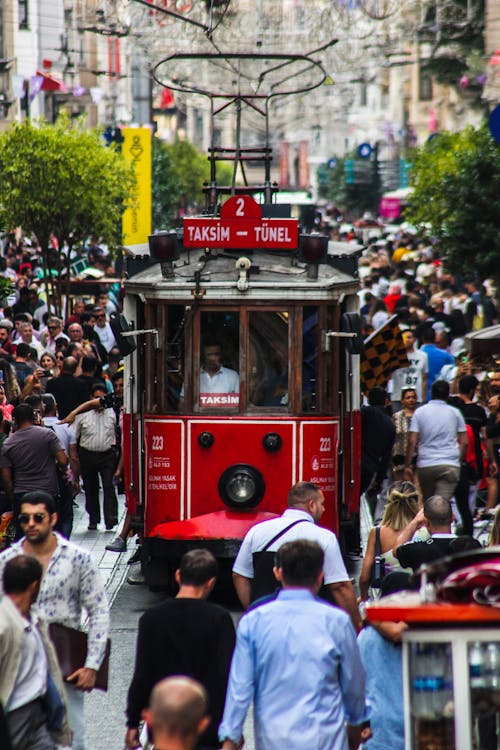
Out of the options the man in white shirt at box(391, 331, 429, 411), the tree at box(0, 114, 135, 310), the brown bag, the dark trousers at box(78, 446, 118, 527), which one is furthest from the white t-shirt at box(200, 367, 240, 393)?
the tree at box(0, 114, 135, 310)

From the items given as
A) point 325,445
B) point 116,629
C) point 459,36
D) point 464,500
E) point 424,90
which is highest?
point 459,36

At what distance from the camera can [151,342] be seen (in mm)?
12133

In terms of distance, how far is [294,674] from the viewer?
20.7 ft

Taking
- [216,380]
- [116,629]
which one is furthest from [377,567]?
[216,380]

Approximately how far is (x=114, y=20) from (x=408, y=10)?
27.1 feet

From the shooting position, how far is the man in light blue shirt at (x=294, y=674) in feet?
20.7

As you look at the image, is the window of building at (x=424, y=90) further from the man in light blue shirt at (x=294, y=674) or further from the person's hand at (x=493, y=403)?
the man in light blue shirt at (x=294, y=674)

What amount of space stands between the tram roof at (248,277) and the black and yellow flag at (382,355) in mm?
2460

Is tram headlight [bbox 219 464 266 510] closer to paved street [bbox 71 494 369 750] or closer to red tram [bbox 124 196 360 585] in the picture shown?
red tram [bbox 124 196 360 585]

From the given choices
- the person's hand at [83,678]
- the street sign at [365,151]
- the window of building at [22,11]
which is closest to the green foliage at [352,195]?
the street sign at [365,151]

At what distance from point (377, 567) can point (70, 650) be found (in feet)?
7.68

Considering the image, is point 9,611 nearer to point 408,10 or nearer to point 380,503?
point 380,503

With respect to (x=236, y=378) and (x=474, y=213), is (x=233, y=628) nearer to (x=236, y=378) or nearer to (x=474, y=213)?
(x=236, y=378)

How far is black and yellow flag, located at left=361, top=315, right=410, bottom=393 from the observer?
49.2 feet
